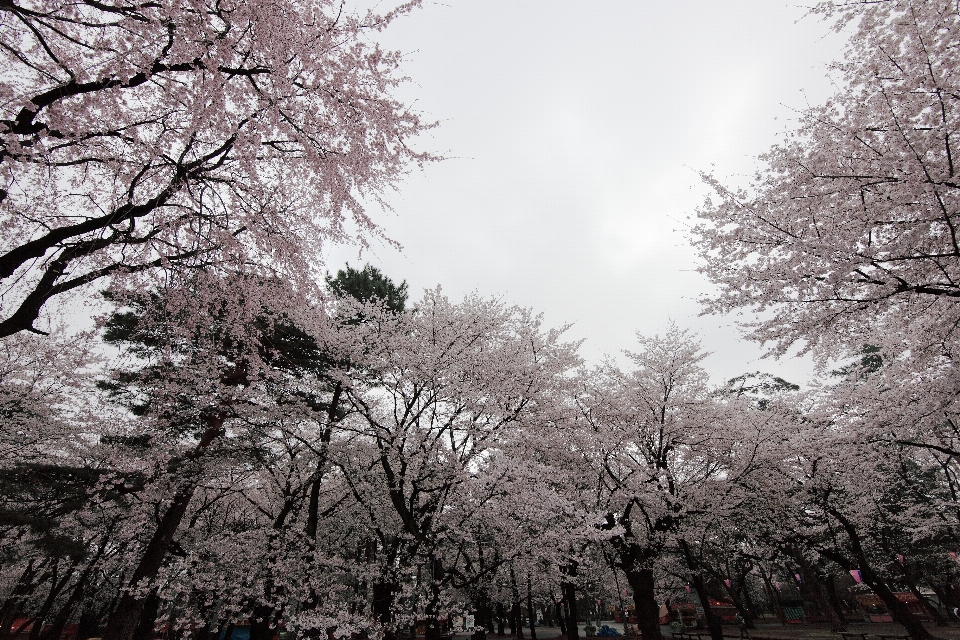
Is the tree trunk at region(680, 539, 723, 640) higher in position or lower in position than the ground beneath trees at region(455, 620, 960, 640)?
higher

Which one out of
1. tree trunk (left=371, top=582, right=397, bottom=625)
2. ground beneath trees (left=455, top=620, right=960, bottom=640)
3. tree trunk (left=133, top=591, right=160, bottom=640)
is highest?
tree trunk (left=371, top=582, right=397, bottom=625)

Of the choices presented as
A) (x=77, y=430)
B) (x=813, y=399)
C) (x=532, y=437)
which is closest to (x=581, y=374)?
(x=532, y=437)

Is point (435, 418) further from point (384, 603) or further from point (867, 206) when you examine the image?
point (867, 206)

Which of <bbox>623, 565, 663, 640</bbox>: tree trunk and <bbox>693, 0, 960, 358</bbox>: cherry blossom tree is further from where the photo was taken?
<bbox>623, 565, 663, 640</bbox>: tree trunk

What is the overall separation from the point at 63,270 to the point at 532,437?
1003cm

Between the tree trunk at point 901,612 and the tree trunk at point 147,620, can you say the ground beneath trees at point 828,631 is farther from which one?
the tree trunk at point 147,620

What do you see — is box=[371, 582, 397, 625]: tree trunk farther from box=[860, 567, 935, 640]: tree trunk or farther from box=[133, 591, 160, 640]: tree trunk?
box=[860, 567, 935, 640]: tree trunk

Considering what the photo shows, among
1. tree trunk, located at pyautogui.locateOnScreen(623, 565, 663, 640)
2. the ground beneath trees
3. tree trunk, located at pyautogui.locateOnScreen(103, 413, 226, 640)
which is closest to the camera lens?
tree trunk, located at pyautogui.locateOnScreen(103, 413, 226, 640)

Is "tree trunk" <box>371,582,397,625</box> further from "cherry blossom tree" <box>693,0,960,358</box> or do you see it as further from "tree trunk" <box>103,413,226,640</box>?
"cherry blossom tree" <box>693,0,960,358</box>

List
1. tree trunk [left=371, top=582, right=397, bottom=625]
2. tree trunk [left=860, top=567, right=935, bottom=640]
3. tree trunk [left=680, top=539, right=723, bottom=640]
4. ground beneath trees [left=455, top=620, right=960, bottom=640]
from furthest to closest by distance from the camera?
ground beneath trees [left=455, top=620, right=960, bottom=640], tree trunk [left=860, top=567, right=935, bottom=640], tree trunk [left=680, top=539, right=723, bottom=640], tree trunk [left=371, top=582, right=397, bottom=625]

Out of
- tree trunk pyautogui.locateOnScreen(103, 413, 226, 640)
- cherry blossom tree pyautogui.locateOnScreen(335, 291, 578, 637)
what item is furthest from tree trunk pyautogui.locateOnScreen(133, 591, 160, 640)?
Result: cherry blossom tree pyautogui.locateOnScreen(335, 291, 578, 637)

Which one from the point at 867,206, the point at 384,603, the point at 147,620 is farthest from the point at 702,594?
the point at 147,620

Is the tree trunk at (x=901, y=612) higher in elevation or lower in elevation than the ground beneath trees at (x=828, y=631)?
higher

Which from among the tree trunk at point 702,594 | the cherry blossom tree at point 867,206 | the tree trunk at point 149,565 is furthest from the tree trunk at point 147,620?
the cherry blossom tree at point 867,206
